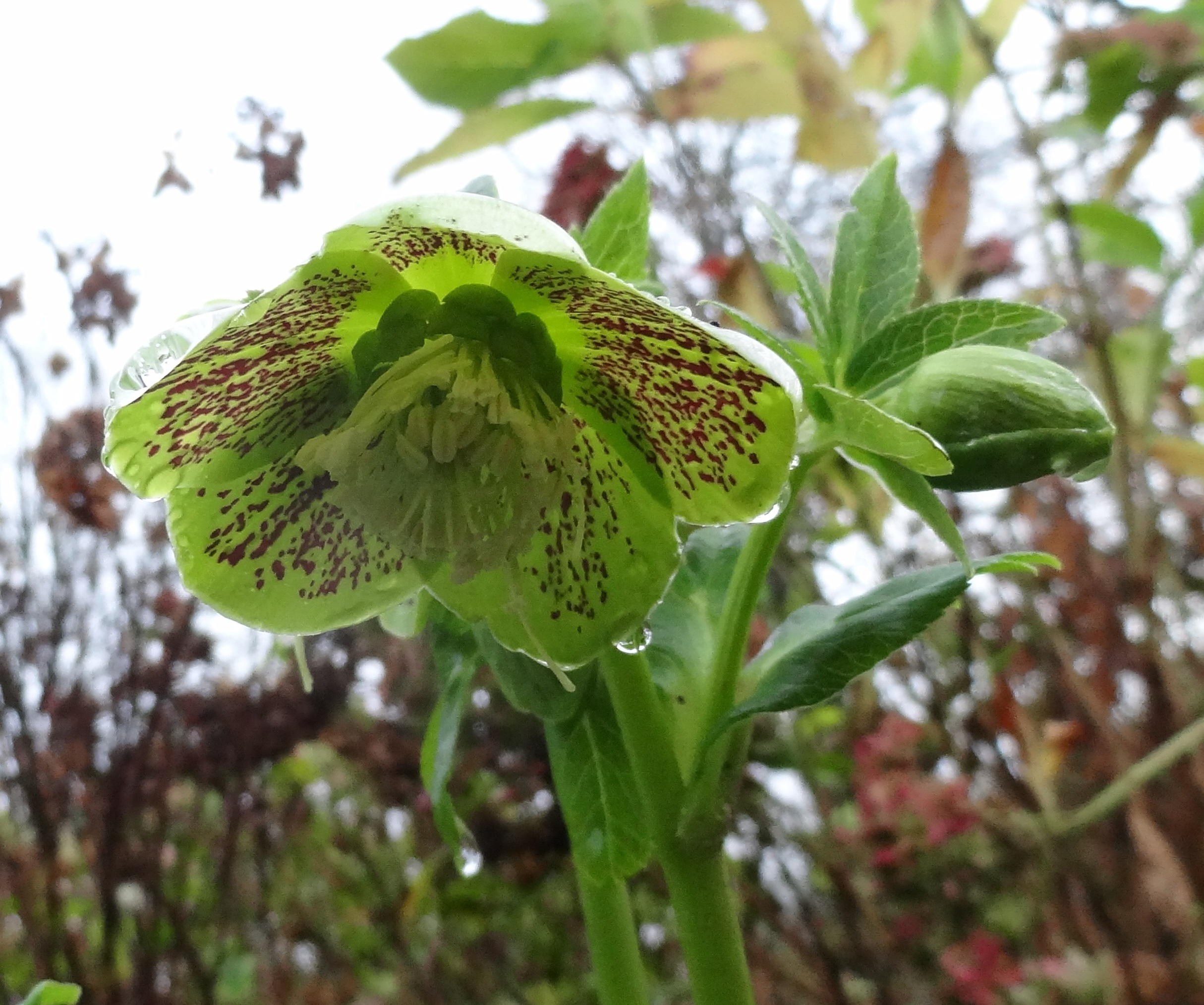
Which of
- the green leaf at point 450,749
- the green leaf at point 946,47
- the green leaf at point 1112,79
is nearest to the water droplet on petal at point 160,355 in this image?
the green leaf at point 450,749

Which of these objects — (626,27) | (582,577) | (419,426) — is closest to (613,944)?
(582,577)

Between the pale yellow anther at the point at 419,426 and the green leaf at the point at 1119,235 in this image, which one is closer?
the pale yellow anther at the point at 419,426

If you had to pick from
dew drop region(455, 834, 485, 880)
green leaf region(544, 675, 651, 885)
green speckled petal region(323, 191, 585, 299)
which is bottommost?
dew drop region(455, 834, 485, 880)

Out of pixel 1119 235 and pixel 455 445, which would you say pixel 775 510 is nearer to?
pixel 455 445

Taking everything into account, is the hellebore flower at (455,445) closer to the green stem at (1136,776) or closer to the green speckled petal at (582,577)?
the green speckled petal at (582,577)

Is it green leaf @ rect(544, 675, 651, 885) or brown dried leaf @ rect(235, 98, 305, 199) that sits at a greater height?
brown dried leaf @ rect(235, 98, 305, 199)

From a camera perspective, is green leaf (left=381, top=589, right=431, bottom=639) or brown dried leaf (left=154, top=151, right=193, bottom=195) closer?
green leaf (left=381, top=589, right=431, bottom=639)

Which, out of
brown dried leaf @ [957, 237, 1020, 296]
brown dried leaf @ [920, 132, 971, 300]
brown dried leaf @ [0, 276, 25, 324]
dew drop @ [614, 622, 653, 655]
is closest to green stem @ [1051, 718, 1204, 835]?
brown dried leaf @ [920, 132, 971, 300]

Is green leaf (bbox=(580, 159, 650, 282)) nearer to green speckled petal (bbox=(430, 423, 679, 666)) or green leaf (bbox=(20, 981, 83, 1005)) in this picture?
green speckled petal (bbox=(430, 423, 679, 666))
